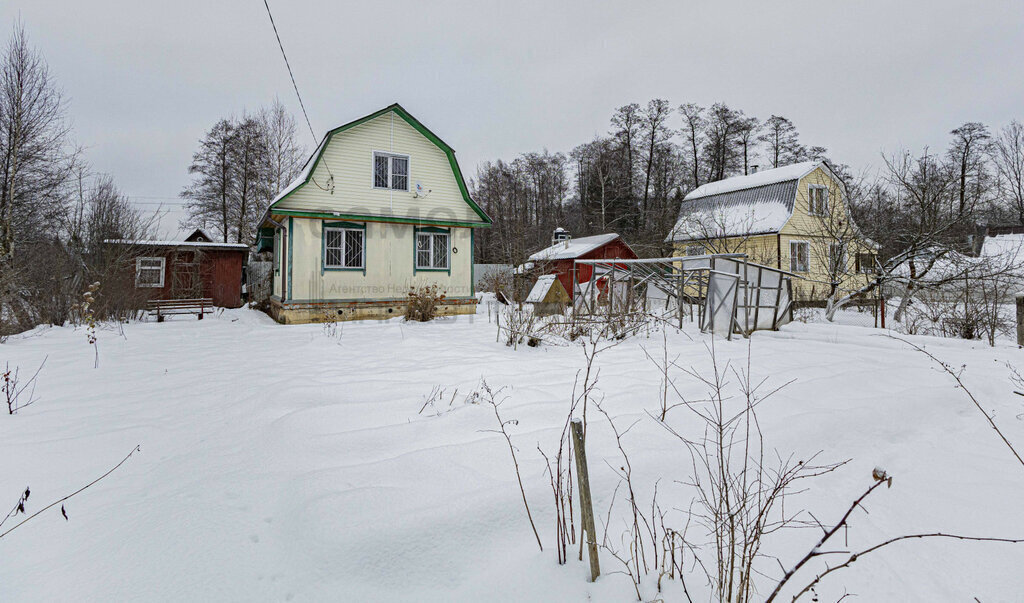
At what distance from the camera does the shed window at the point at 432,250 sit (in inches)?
541

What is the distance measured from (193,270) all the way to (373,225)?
8.31 metres

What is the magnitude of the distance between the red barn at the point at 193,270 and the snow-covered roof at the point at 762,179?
70.9 ft

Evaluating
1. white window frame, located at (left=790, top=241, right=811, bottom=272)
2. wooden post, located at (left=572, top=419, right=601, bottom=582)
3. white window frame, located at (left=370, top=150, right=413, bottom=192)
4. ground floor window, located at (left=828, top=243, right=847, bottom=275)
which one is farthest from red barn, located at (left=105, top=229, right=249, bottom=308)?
white window frame, located at (left=790, top=241, right=811, bottom=272)

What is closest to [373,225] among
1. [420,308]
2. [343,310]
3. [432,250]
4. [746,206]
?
[432,250]

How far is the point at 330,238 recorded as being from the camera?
1259 centimetres

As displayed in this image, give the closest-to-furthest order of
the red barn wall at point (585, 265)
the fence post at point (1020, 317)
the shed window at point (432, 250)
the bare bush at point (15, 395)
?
the bare bush at point (15, 395), the fence post at point (1020, 317), the shed window at point (432, 250), the red barn wall at point (585, 265)

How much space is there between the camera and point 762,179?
20.3 meters

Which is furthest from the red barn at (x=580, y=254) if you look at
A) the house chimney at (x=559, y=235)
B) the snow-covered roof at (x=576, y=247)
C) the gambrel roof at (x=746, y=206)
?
the gambrel roof at (x=746, y=206)

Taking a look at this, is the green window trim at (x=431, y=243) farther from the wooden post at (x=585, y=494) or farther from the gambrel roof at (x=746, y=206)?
the wooden post at (x=585, y=494)

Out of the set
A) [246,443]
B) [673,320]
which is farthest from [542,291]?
[246,443]

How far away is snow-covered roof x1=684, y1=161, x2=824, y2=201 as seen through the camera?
18.7 m

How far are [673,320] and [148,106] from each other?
75.5 ft

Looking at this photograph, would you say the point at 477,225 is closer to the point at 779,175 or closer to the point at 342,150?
the point at 342,150

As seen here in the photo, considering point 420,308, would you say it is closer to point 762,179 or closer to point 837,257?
point 837,257
